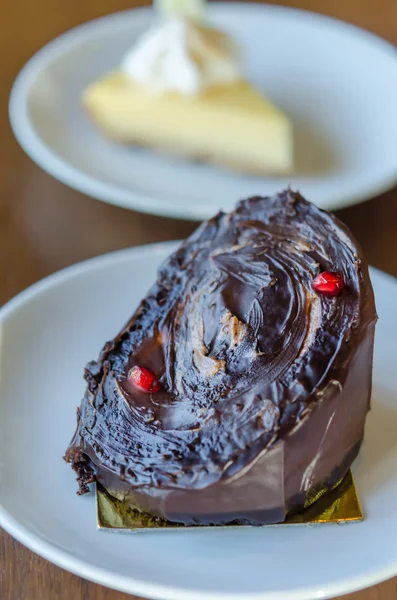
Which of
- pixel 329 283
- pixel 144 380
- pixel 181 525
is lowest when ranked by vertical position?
pixel 181 525

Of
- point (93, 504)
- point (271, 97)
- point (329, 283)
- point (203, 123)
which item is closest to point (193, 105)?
point (203, 123)

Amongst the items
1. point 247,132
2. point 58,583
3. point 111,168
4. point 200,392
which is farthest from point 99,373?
point 247,132

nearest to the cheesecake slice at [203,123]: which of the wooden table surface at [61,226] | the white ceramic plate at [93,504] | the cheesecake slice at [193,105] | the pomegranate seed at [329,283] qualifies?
the cheesecake slice at [193,105]

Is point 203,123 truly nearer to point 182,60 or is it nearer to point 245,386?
point 182,60

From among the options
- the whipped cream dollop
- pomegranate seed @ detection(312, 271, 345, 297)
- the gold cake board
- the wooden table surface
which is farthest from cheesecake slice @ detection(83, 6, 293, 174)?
the gold cake board

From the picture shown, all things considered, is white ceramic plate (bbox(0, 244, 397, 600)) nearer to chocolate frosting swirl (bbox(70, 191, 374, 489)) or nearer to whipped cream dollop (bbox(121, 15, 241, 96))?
chocolate frosting swirl (bbox(70, 191, 374, 489))

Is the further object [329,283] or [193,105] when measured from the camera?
[193,105]

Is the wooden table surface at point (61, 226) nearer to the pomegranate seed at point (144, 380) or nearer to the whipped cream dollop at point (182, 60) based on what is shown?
the whipped cream dollop at point (182, 60)

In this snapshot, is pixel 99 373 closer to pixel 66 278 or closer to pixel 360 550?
pixel 66 278
